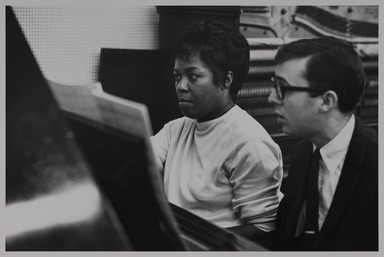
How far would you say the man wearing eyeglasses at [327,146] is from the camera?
1.83 metres

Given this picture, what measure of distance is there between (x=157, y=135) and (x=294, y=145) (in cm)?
59

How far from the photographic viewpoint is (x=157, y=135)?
82.0 inches

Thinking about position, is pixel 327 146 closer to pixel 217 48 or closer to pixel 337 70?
pixel 337 70

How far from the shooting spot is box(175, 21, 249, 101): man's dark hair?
196 cm

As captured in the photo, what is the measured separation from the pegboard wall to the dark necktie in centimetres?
85

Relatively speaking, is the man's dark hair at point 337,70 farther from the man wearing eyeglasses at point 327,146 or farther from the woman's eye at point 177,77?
the woman's eye at point 177,77

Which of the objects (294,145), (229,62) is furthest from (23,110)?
(294,145)

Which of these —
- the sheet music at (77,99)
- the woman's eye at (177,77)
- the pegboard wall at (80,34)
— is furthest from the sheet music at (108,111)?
the woman's eye at (177,77)

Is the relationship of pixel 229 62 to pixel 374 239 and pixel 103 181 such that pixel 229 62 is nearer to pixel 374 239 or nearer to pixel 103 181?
pixel 103 181

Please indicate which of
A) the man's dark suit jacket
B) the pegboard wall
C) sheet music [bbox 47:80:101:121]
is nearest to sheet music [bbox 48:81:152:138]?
sheet music [bbox 47:80:101:121]

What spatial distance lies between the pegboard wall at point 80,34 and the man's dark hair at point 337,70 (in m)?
0.68

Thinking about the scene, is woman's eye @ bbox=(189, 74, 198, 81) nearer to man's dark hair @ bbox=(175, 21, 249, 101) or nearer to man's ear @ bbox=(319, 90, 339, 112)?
man's dark hair @ bbox=(175, 21, 249, 101)

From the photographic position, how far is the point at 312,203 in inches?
75.7

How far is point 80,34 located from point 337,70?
1106 millimetres
